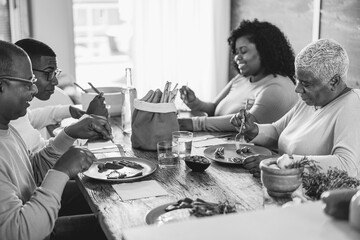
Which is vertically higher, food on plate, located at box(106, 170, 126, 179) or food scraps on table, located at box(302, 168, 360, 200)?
food scraps on table, located at box(302, 168, 360, 200)

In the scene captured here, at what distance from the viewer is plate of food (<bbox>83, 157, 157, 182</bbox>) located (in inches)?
75.4

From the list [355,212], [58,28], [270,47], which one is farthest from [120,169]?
[58,28]

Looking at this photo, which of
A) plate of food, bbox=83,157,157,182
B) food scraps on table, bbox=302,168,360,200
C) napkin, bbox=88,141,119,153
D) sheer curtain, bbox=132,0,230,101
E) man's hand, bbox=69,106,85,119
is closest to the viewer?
food scraps on table, bbox=302,168,360,200

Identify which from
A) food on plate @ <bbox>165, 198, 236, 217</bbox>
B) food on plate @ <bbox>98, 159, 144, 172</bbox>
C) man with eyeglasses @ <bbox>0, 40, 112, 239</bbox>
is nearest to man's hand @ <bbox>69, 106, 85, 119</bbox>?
food on plate @ <bbox>98, 159, 144, 172</bbox>

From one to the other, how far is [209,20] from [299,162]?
3151 millimetres

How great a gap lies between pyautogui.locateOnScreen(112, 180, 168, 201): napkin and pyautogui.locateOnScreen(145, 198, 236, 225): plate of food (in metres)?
0.17

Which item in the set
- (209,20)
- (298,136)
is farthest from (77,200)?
(209,20)

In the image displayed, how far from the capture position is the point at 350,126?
6.69ft

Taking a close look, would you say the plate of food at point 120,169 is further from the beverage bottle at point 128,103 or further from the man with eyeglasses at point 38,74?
the beverage bottle at point 128,103

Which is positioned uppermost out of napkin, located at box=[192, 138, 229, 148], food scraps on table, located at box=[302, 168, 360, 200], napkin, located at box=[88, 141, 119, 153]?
food scraps on table, located at box=[302, 168, 360, 200]

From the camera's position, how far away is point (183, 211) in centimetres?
151

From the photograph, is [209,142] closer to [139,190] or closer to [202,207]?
[139,190]

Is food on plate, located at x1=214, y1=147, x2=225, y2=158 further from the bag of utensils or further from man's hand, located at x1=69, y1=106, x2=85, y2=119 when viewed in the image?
man's hand, located at x1=69, y1=106, x2=85, y2=119

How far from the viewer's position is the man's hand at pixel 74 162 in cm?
169
